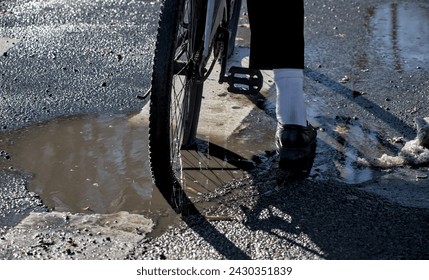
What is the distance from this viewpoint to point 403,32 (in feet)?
23.0

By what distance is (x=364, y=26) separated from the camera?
23.6ft

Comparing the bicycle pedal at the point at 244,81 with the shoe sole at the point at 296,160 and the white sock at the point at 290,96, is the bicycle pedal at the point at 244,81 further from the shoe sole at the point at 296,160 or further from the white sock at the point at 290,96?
the shoe sole at the point at 296,160

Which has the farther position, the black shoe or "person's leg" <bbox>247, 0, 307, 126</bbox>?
the black shoe

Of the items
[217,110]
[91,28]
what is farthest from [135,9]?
[217,110]

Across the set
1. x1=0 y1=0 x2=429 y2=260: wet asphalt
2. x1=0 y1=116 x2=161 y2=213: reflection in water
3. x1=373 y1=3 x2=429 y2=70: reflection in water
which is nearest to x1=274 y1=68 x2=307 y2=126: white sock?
x1=0 y1=0 x2=429 y2=260: wet asphalt

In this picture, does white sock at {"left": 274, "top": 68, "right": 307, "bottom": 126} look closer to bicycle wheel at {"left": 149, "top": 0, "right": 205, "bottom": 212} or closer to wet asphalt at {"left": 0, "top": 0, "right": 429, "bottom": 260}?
wet asphalt at {"left": 0, "top": 0, "right": 429, "bottom": 260}

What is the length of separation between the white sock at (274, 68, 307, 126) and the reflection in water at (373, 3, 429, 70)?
1.97 m

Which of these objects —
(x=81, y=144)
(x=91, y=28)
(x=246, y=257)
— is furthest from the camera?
(x=91, y=28)

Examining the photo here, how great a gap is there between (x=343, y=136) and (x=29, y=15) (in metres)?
3.29

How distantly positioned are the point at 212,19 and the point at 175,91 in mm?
436

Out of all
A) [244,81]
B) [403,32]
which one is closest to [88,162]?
[244,81]

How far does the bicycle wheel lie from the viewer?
12.6 feet

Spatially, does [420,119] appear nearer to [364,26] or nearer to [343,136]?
[343,136]

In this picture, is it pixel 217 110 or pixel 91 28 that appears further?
pixel 91 28
